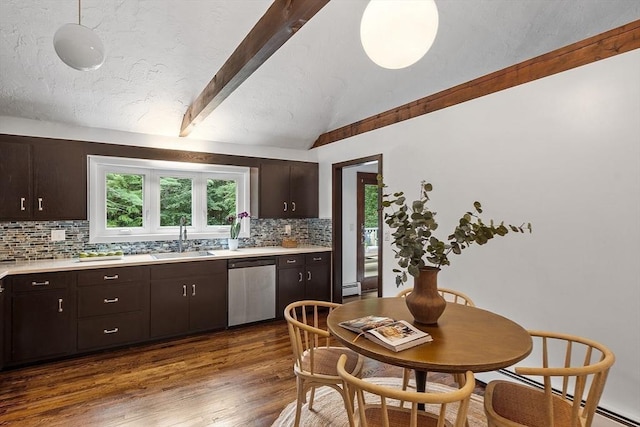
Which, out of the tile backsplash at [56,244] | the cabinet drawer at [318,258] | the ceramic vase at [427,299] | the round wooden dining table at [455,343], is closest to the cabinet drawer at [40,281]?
the tile backsplash at [56,244]

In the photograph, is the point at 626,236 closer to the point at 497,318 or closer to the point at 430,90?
the point at 497,318

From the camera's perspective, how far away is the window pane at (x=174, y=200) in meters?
4.14

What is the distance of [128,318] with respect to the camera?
3289mm

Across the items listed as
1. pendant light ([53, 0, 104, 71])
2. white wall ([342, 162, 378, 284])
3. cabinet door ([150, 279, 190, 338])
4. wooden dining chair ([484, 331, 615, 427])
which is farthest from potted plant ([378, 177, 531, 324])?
white wall ([342, 162, 378, 284])

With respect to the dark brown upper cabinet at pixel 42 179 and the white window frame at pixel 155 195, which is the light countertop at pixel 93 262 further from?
the dark brown upper cabinet at pixel 42 179

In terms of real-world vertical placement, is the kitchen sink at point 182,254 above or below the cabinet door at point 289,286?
above

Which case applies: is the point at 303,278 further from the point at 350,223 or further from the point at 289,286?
the point at 350,223

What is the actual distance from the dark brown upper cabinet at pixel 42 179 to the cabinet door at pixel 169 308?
1.07 meters

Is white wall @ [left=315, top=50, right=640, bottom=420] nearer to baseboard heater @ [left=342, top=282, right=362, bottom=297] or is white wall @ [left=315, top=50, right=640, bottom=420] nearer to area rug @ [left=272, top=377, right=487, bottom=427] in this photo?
area rug @ [left=272, top=377, right=487, bottom=427]

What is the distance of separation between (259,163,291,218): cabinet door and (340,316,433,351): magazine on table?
9.67 feet

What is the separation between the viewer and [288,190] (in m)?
4.64

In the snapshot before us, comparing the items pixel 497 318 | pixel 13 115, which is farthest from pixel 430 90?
pixel 13 115

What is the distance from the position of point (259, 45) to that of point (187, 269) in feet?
8.06

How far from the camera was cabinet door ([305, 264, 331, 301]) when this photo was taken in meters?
4.40
